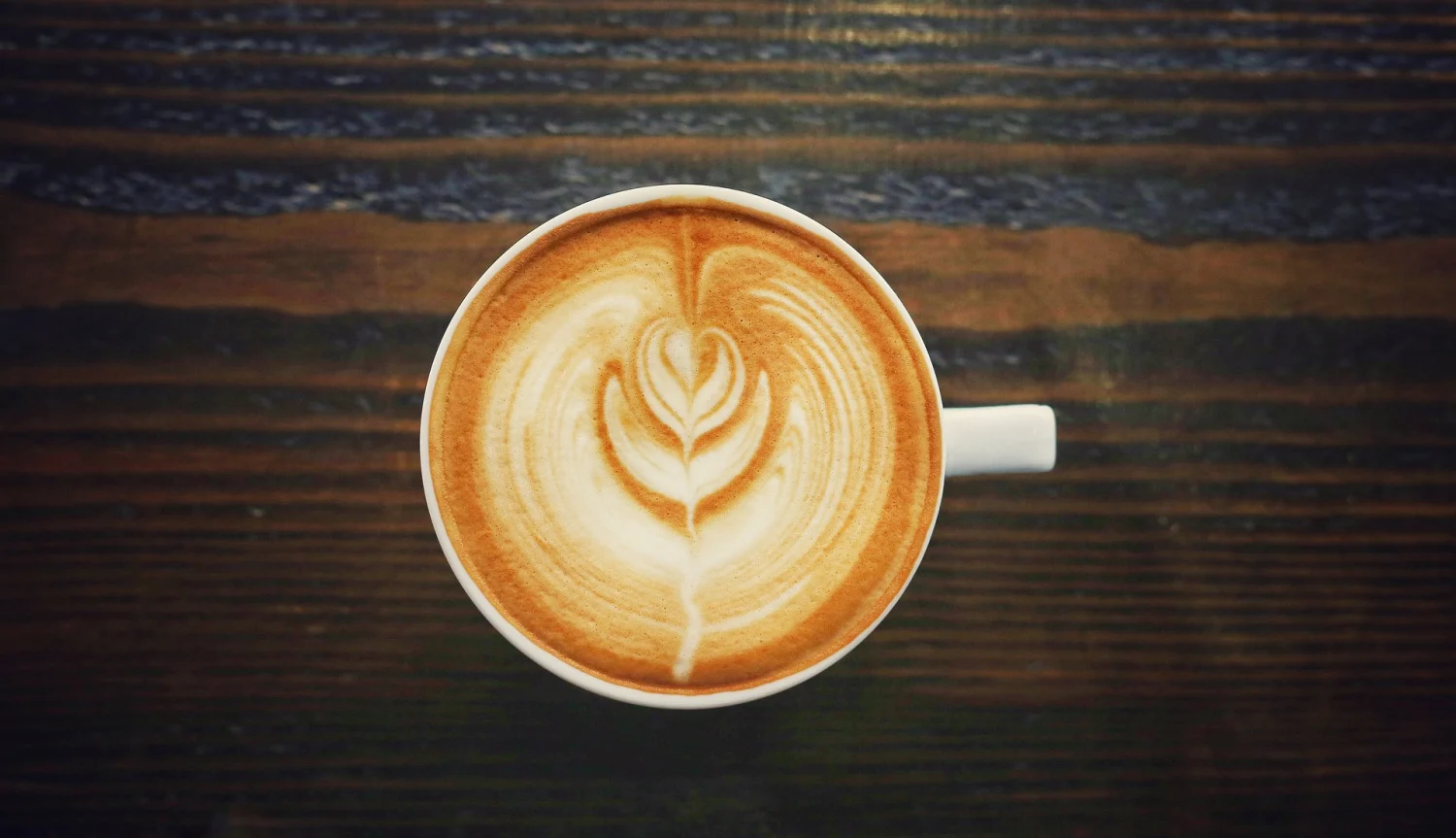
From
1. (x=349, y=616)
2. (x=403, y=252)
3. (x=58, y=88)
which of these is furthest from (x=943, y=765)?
(x=58, y=88)

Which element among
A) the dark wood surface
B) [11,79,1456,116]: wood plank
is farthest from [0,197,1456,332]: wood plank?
[11,79,1456,116]: wood plank

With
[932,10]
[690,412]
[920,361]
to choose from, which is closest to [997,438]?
[920,361]

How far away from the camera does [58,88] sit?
816 millimetres

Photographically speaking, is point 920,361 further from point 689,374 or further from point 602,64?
Answer: point 602,64

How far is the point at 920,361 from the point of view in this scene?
66 centimetres

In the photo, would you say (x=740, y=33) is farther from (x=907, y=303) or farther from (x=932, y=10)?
(x=907, y=303)

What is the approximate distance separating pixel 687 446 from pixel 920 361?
0.59 feet

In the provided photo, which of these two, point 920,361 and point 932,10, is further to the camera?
point 932,10

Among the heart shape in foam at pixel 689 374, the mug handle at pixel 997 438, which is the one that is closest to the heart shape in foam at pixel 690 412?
the heart shape in foam at pixel 689 374

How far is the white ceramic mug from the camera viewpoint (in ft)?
2.06

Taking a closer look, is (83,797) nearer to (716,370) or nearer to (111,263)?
(111,263)

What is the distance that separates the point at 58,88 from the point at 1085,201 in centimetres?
94

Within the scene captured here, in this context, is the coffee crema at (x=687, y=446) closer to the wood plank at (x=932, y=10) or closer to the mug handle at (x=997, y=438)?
the mug handle at (x=997, y=438)

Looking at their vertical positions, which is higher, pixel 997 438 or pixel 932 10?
pixel 932 10
